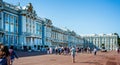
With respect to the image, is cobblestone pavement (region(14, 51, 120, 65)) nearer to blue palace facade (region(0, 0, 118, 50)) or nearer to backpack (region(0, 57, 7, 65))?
backpack (region(0, 57, 7, 65))

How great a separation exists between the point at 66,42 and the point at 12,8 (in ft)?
219

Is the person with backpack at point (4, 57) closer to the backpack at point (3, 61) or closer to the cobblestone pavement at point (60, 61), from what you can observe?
the backpack at point (3, 61)

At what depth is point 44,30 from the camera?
89.6 metres

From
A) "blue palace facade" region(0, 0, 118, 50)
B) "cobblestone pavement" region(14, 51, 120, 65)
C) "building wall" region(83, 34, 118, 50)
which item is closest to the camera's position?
"cobblestone pavement" region(14, 51, 120, 65)

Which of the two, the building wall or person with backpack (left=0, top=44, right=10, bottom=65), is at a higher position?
person with backpack (left=0, top=44, right=10, bottom=65)

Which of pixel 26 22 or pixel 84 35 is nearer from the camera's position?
pixel 26 22

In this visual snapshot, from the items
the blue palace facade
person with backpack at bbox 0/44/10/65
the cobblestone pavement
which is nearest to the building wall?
the blue palace facade

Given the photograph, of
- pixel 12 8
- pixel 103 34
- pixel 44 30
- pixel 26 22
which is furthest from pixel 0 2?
pixel 103 34

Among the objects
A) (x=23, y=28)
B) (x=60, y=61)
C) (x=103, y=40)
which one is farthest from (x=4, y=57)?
(x=103, y=40)

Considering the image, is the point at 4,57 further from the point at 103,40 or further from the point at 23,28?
the point at 103,40

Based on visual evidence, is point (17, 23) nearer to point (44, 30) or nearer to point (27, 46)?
point (27, 46)

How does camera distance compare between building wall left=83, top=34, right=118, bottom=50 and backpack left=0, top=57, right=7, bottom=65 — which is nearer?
backpack left=0, top=57, right=7, bottom=65

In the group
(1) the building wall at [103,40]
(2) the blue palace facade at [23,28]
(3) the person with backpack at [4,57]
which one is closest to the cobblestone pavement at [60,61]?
(3) the person with backpack at [4,57]

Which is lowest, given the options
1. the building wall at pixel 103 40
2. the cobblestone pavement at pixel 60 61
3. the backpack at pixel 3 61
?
the building wall at pixel 103 40
